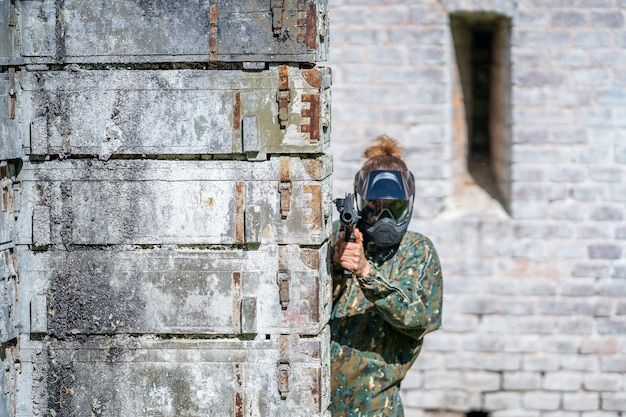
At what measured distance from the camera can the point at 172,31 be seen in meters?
4.39

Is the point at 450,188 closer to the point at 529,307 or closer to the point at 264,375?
the point at 529,307

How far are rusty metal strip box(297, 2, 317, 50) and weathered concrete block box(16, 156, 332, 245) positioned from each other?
0.42 metres

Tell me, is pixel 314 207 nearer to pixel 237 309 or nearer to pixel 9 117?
pixel 237 309

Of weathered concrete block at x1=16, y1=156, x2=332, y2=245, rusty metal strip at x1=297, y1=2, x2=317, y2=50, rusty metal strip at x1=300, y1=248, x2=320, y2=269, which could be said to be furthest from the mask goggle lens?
rusty metal strip at x1=297, y1=2, x2=317, y2=50

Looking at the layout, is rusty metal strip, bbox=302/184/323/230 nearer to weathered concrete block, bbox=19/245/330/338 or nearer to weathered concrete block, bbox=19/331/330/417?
weathered concrete block, bbox=19/245/330/338

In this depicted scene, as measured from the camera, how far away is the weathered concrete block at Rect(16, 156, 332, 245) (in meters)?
4.39

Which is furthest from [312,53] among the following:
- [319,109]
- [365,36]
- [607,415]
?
[607,415]

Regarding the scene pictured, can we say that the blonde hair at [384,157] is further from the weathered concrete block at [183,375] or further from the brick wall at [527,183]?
the brick wall at [527,183]

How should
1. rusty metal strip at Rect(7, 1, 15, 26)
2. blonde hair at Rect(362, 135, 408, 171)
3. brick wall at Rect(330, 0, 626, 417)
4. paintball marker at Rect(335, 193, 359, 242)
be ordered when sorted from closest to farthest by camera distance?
1. rusty metal strip at Rect(7, 1, 15, 26)
2. paintball marker at Rect(335, 193, 359, 242)
3. blonde hair at Rect(362, 135, 408, 171)
4. brick wall at Rect(330, 0, 626, 417)

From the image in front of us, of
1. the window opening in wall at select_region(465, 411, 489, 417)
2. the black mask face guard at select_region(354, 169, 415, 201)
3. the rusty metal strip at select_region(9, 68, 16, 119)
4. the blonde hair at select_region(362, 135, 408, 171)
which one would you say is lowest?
the window opening in wall at select_region(465, 411, 489, 417)

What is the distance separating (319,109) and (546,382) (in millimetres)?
3927

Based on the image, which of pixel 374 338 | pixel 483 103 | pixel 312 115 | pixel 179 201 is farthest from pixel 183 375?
pixel 483 103

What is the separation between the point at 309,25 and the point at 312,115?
324 mm

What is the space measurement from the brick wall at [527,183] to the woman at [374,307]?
101 inches
